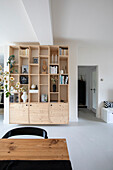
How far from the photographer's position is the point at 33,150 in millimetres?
919

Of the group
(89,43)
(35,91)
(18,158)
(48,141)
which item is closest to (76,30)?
(89,43)

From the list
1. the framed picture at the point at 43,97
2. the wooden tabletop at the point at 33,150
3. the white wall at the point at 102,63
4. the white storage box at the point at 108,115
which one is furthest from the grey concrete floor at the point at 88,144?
the white wall at the point at 102,63

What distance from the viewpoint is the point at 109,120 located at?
3605 mm

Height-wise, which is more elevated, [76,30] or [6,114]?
[76,30]

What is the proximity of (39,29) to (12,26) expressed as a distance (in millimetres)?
823

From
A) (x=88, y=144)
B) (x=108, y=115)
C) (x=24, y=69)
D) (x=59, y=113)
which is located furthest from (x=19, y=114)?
(x=108, y=115)

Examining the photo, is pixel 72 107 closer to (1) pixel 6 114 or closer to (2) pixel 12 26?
(1) pixel 6 114

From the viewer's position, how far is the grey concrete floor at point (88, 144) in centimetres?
175

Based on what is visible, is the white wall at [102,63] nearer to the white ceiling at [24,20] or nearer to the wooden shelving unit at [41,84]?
the wooden shelving unit at [41,84]

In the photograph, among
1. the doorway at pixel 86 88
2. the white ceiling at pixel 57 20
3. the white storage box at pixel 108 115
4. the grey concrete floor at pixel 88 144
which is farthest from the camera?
the doorway at pixel 86 88

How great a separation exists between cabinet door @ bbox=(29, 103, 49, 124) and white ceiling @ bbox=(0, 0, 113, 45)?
6.61ft

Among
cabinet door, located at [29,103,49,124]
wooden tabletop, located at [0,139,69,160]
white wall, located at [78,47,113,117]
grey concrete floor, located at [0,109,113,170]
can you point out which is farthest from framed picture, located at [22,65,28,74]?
wooden tabletop, located at [0,139,69,160]

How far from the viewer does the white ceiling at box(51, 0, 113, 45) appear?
1.97 metres

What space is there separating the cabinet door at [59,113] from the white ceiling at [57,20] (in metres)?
2.04
